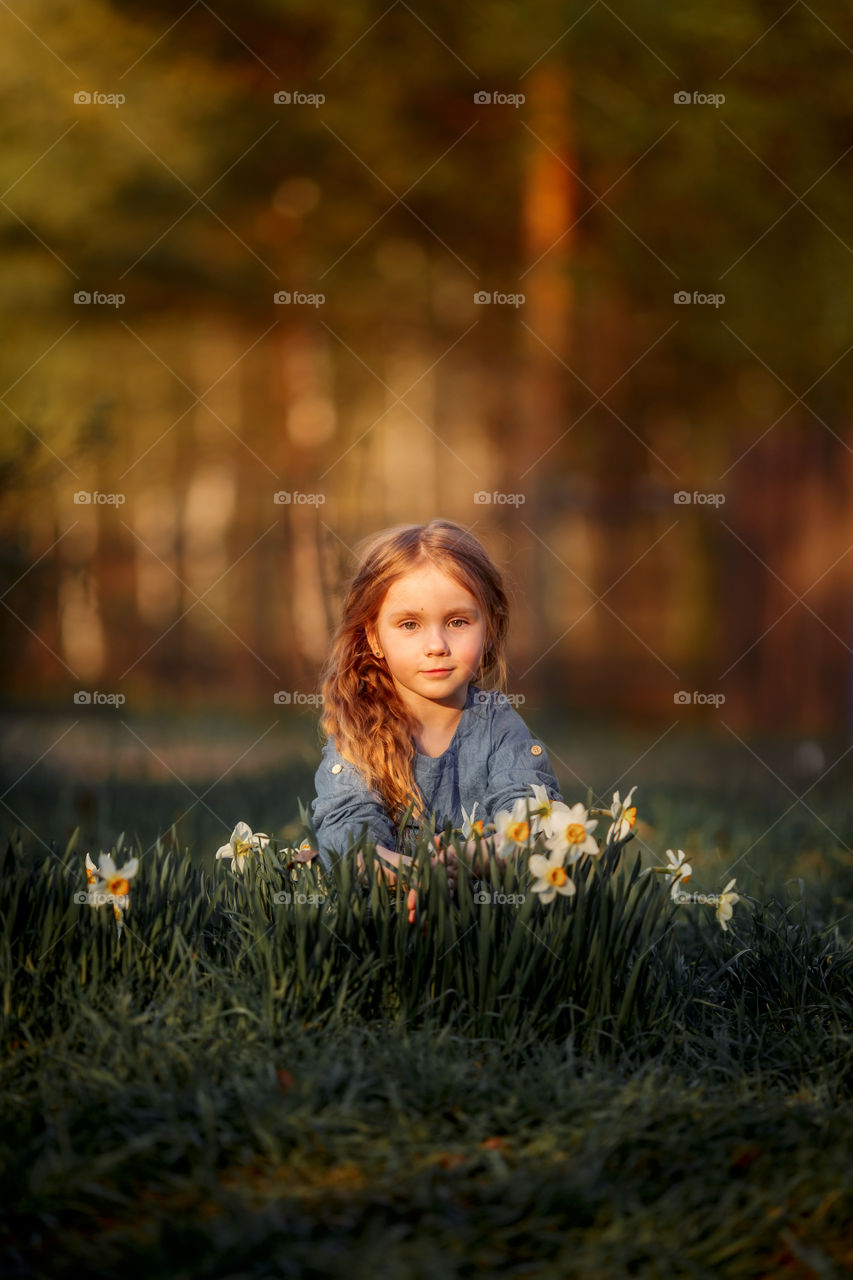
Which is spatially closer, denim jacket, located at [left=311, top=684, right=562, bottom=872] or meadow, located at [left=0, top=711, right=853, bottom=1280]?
meadow, located at [left=0, top=711, right=853, bottom=1280]

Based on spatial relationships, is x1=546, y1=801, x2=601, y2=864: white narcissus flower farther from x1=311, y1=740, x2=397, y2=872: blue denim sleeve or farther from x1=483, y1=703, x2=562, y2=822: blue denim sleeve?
x1=311, y1=740, x2=397, y2=872: blue denim sleeve

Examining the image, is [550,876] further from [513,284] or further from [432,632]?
[513,284]

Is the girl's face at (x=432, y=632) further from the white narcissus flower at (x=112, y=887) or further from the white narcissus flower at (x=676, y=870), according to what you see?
the white narcissus flower at (x=112, y=887)

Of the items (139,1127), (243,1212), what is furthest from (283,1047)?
(243,1212)

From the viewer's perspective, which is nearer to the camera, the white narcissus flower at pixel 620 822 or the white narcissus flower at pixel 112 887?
the white narcissus flower at pixel 112 887

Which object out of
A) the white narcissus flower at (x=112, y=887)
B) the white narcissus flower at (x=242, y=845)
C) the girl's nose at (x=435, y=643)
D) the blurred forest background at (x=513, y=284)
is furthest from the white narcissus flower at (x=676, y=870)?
the blurred forest background at (x=513, y=284)

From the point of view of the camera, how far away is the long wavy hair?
2803 mm

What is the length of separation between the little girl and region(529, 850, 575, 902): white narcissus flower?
401 millimetres

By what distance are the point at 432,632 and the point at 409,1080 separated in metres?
1.04

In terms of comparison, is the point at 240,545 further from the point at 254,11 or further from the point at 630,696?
the point at 254,11

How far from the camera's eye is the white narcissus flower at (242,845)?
2.82 meters

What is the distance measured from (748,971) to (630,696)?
306 inches

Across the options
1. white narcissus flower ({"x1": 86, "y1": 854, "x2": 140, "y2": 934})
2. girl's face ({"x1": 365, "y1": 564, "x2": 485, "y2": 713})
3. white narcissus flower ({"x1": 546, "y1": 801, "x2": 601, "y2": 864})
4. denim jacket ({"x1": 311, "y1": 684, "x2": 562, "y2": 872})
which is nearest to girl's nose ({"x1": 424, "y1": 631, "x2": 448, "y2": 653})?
girl's face ({"x1": 365, "y1": 564, "x2": 485, "y2": 713})

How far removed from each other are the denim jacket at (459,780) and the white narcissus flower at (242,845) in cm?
14
